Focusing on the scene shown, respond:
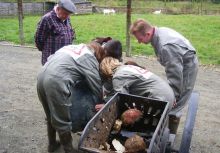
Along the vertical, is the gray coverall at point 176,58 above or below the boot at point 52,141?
above

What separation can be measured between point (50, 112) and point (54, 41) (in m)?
1.66

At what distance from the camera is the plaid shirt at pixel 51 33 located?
588 centimetres

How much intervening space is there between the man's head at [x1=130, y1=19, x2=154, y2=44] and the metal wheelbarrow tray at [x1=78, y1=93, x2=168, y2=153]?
80 cm

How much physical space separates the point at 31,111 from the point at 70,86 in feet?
8.10

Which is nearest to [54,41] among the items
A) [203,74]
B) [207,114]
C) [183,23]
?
[207,114]

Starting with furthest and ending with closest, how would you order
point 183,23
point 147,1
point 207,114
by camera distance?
point 147,1 < point 183,23 < point 207,114

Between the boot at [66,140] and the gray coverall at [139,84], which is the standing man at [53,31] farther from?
the gray coverall at [139,84]

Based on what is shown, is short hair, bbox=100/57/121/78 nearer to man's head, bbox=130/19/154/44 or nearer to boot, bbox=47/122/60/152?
→ man's head, bbox=130/19/154/44

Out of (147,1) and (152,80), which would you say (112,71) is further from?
(147,1)

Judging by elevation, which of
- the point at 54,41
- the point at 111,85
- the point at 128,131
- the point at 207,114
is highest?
the point at 54,41

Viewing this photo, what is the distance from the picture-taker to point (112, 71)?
172 inches

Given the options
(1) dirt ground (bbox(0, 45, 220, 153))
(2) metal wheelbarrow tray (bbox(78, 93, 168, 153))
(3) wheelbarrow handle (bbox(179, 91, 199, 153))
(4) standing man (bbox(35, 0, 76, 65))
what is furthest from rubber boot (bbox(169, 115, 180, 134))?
(4) standing man (bbox(35, 0, 76, 65))

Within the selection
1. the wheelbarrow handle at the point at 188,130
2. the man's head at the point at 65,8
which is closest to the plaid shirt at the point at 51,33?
the man's head at the point at 65,8

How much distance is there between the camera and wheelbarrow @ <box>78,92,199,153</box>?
3275 mm
